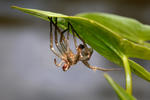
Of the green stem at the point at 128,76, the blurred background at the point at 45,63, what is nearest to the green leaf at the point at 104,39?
the green stem at the point at 128,76

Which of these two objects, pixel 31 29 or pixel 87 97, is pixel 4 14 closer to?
pixel 31 29

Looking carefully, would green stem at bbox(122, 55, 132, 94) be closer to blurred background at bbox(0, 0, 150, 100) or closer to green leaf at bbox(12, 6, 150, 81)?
green leaf at bbox(12, 6, 150, 81)

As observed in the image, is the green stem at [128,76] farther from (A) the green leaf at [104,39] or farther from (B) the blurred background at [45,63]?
(B) the blurred background at [45,63]

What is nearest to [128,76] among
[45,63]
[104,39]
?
[104,39]

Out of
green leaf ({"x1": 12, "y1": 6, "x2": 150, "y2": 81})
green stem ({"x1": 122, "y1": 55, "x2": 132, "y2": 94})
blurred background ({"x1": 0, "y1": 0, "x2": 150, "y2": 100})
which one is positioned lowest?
blurred background ({"x1": 0, "y1": 0, "x2": 150, "y2": 100})

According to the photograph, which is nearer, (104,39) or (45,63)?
(104,39)

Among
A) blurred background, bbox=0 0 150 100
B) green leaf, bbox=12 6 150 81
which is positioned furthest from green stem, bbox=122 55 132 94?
blurred background, bbox=0 0 150 100

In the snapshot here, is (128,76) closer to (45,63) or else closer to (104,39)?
(104,39)

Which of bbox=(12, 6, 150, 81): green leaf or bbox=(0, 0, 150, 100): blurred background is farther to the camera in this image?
bbox=(0, 0, 150, 100): blurred background

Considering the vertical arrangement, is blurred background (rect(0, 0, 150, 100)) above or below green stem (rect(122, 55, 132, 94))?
below
